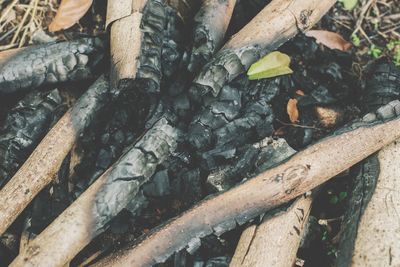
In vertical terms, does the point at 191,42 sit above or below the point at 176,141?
above

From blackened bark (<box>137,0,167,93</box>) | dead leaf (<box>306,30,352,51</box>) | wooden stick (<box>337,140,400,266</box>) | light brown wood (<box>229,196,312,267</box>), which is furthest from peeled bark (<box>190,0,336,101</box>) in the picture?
wooden stick (<box>337,140,400,266</box>)

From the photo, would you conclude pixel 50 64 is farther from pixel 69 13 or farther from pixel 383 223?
pixel 383 223

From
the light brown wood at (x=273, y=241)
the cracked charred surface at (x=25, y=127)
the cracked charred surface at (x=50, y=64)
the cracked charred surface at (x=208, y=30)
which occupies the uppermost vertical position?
the cracked charred surface at (x=50, y=64)

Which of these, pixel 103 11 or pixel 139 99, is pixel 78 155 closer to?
pixel 139 99

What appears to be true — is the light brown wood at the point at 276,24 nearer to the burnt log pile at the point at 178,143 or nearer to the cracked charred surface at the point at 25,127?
the burnt log pile at the point at 178,143

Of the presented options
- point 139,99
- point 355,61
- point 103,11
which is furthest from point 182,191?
point 355,61

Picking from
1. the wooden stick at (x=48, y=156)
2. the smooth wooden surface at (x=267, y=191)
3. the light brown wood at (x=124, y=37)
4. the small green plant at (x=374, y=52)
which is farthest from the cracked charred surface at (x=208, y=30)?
the small green plant at (x=374, y=52)

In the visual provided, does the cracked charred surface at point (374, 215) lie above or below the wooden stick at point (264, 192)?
below
